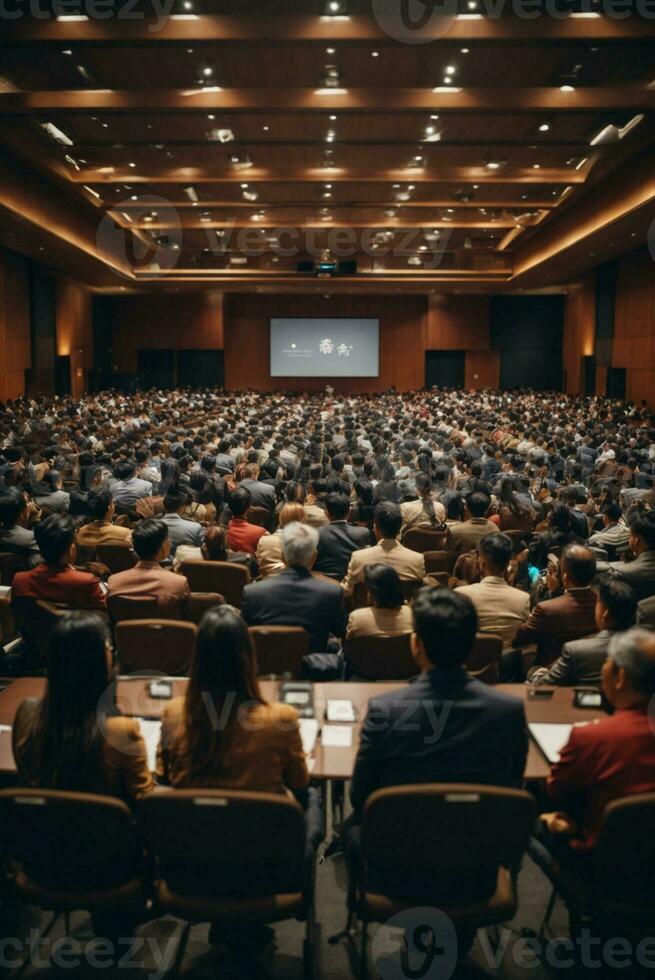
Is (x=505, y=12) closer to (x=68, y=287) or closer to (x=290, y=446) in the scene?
(x=290, y=446)

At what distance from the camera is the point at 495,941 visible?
3.07 meters

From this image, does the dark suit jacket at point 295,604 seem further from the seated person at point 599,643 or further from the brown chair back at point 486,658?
the seated person at point 599,643

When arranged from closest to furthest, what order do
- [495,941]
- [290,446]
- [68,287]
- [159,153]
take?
[495,941] → [290,446] → [159,153] → [68,287]

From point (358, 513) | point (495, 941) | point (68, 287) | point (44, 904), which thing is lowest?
point (495, 941)

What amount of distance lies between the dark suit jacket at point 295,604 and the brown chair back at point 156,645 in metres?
0.45

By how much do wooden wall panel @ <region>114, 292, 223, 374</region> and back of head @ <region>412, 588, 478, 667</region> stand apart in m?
30.8

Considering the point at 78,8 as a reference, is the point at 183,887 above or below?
below

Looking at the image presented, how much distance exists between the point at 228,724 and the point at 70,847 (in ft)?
1.78

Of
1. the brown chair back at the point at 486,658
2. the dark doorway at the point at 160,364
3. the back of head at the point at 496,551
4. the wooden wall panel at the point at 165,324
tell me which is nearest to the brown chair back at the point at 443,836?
the brown chair back at the point at 486,658

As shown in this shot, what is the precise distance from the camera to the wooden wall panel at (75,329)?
26.9m

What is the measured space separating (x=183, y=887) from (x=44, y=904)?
17.5 inches

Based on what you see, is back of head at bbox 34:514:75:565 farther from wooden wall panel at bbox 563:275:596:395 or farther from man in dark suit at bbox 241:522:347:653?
→ wooden wall panel at bbox 563:275:596:395

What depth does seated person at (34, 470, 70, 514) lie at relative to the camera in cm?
785

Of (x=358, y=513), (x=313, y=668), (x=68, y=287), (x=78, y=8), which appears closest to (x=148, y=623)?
(x=313, y=668)
